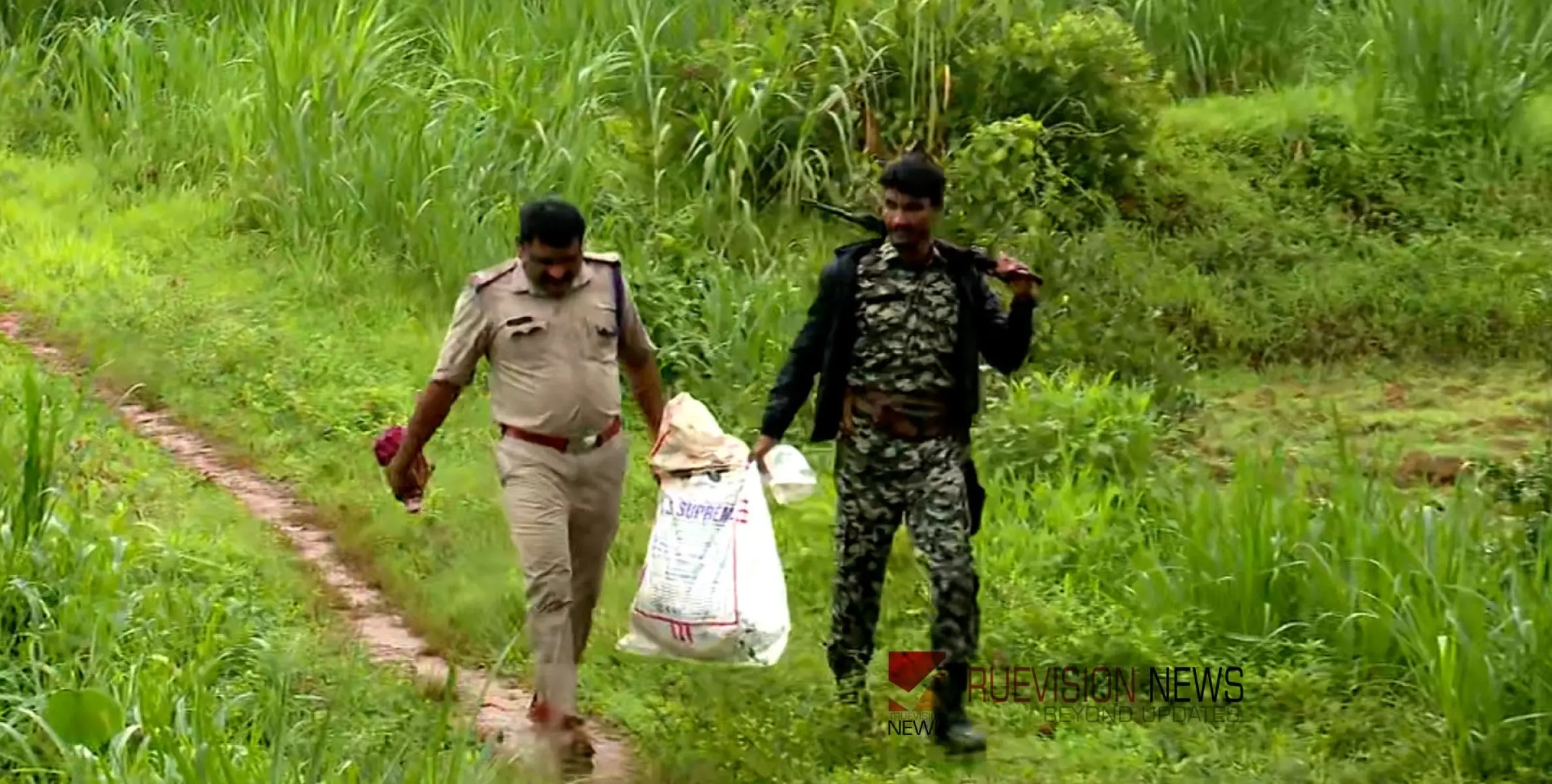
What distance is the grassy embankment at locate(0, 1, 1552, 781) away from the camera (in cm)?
570

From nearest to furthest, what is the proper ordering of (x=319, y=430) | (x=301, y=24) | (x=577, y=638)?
(x=577, y=638) → (x=319, y=430) → (x=301, y=24)

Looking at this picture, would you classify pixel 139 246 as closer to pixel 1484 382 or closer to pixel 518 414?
pixel 518 414

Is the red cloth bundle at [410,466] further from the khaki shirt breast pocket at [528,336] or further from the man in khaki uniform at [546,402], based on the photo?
the khaki shirt breast pocket at [528,336]

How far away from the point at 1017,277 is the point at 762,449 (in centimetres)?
94

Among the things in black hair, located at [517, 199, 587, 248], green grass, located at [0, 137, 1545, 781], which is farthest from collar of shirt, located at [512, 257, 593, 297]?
green grass, located at [0, 137, 1545, 781]

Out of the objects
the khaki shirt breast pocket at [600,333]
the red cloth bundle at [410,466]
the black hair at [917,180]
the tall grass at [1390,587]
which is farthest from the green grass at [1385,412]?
the red cloth bundle at [410,466]

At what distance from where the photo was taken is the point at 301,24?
471 inches

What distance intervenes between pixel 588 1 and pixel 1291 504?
740 centimetres

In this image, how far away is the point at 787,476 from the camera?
5676mm

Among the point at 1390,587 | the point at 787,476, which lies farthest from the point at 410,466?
the point at 1390,587

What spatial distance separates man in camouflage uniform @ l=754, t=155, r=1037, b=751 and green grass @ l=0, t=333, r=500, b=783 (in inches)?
50.6

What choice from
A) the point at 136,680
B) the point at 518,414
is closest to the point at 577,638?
the point at 518,414

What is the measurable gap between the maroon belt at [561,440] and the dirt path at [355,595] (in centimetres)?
70

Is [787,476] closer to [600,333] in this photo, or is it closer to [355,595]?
[600,333]
